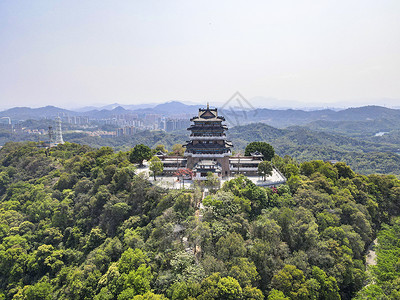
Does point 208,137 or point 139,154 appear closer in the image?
point 208,137

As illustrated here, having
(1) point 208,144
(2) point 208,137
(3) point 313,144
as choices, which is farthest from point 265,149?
(3) point 313,144

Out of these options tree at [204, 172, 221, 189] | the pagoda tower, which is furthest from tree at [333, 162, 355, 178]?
tree at [204, 172, 221, 189]

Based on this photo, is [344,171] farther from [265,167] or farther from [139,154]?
[139,154]

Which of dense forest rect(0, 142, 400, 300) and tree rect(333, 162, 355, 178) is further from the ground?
tree rect(333, 162, 355, 178)

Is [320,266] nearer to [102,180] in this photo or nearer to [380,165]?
[102,180]

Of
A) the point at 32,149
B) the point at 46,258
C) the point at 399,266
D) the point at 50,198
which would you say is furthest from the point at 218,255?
the point at 32,149

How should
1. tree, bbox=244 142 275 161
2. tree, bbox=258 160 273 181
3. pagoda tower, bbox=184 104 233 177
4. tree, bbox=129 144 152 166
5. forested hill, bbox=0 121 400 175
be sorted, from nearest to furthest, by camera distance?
tree, bbox=258 160 273 181
pagoda tower, bbox=184 104 233 177
tree, bbox=129 144 152 166
tree, bbox=244 142 275 161
forested hill, bbox=0 121 400 175

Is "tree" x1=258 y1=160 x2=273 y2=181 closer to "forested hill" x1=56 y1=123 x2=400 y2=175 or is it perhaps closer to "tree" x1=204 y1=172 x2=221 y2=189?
"tree" x1=204 y1=172 x2=221 y2=189

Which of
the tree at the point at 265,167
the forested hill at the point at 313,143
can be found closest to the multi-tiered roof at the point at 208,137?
the tree at the point at 265,167
